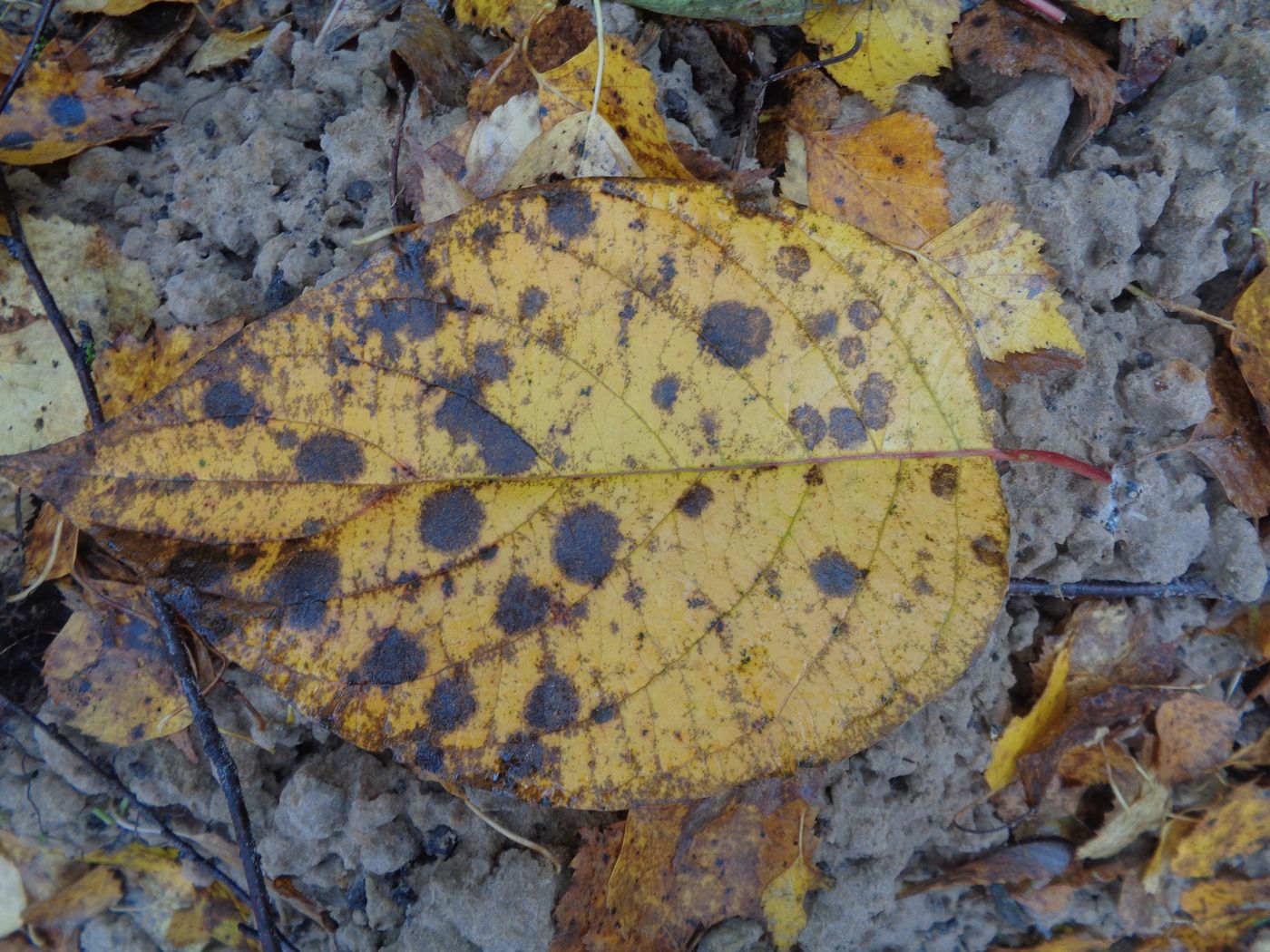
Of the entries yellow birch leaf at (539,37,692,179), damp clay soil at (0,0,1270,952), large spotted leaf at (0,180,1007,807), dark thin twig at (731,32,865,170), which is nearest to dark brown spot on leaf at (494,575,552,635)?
large spotted leaf at (0,180,1007,807)

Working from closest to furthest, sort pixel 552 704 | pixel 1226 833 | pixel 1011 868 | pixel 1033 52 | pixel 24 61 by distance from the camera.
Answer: pixel 552 704
pixel 1033 52
pixel 24 61
pixel 1011 868
pixel 1226 833

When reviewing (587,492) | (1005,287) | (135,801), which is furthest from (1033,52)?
(135,801)

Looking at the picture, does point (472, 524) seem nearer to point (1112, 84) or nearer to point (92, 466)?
point (92, 466)

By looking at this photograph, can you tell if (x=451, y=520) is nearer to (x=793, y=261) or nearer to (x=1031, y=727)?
(x=793, y=261)

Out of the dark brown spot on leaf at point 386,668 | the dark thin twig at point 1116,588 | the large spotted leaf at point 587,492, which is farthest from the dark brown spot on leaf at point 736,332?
the dark thin twig at point 1116,588

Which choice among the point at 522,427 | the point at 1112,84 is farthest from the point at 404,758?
the point at 1112,84

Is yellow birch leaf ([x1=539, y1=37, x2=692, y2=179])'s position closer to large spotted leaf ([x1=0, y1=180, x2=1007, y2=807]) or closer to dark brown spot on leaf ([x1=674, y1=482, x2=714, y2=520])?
large spotted leaf ([x1=0, y1=180, x2=1007, y2=807])

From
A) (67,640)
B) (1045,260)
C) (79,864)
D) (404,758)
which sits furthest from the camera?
(79,864)
